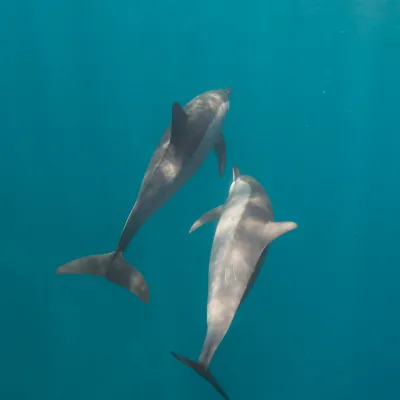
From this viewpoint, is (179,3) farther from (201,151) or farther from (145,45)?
(201,151)

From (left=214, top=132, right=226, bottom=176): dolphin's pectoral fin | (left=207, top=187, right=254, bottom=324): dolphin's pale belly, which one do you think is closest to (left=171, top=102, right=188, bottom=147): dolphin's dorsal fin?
(left=207, top=187, right=254, bottom=324): dolphin's pale belly

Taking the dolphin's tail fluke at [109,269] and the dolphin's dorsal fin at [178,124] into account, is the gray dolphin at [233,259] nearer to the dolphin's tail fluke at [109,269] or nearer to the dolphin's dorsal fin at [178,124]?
the dolphin's dorsal fin at [178,124]

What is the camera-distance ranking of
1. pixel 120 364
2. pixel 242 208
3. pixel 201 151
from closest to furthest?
pixel 242 208 → pixel 201 151 → pixel 120 364

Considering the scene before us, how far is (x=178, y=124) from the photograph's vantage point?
5.43m

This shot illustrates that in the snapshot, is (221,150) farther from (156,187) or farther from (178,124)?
(156,187)

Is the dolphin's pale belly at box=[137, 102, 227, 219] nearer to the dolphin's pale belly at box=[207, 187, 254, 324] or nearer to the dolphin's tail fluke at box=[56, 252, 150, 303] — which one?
the dolphin's tail fluke at box=[56, 252, 150, 303]

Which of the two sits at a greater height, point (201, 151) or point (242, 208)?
point (201, 151)

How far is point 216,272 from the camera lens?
4242mm

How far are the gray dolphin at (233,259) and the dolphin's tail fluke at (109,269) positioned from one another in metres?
1.24

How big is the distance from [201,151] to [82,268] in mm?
2037

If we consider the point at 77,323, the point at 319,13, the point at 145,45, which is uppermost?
the point at 319,13

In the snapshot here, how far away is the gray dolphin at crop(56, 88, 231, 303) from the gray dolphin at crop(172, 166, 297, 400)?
2.38 ft

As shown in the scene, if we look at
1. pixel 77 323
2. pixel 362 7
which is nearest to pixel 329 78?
pixel 362 7

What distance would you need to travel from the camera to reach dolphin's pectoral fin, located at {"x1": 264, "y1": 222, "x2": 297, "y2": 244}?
14.8ft
